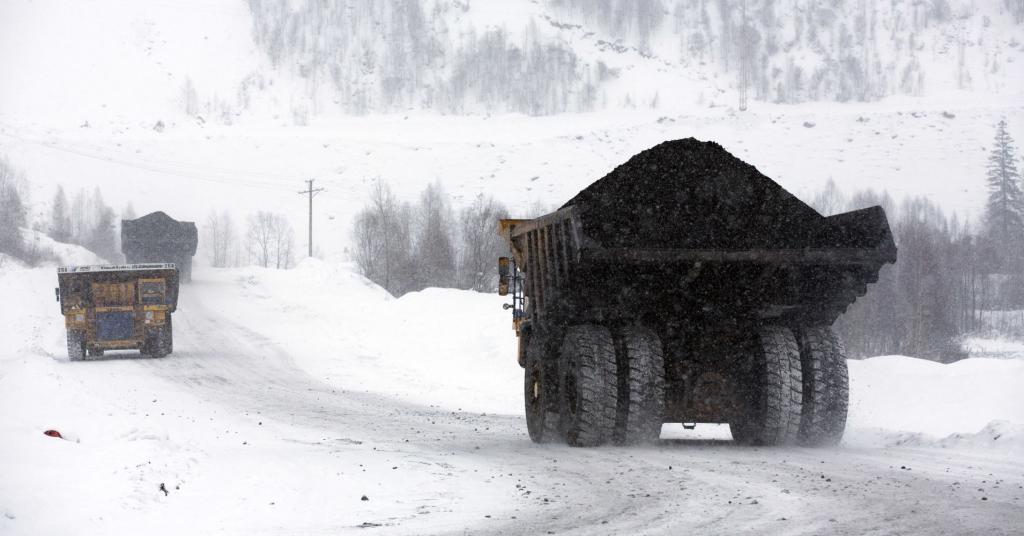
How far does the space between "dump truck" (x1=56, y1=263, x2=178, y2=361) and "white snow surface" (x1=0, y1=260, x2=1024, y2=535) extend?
4.70 meters

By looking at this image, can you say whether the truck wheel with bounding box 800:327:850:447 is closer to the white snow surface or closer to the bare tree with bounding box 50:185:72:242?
the white snow surface

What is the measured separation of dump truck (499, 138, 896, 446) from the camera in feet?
39.6

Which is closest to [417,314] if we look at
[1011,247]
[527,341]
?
[527,341]

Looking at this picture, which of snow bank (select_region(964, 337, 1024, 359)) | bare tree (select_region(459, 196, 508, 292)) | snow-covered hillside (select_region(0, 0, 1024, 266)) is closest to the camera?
snow bank (select_region(964, 337, 1024, 359))

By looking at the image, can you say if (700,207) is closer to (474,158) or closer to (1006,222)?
(1006,222)

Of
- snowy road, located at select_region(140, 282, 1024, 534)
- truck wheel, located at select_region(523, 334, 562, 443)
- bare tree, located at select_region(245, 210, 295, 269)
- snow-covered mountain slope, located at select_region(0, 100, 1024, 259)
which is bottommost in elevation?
snowy road, located at select_region(140, 282, 1024, 534)

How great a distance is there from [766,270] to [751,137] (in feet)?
416

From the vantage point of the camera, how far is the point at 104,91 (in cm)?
18975

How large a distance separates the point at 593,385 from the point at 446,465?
6.09 ft

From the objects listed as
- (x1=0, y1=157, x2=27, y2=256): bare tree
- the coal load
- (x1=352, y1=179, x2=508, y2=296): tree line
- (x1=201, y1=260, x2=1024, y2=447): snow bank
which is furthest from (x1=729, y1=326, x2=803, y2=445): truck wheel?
(x1=0, y1=157, x2=27, y2=256): bare tree

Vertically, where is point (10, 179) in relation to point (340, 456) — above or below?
above

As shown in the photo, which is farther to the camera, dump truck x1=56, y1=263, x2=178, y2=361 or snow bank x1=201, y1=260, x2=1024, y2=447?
dump truck x1=56, y1=263, x2=178, y2=361

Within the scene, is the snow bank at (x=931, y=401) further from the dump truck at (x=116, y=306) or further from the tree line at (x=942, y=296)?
the tree line at (x=942, y=296)

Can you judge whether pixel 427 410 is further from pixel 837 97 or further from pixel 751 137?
pixel 837 97
